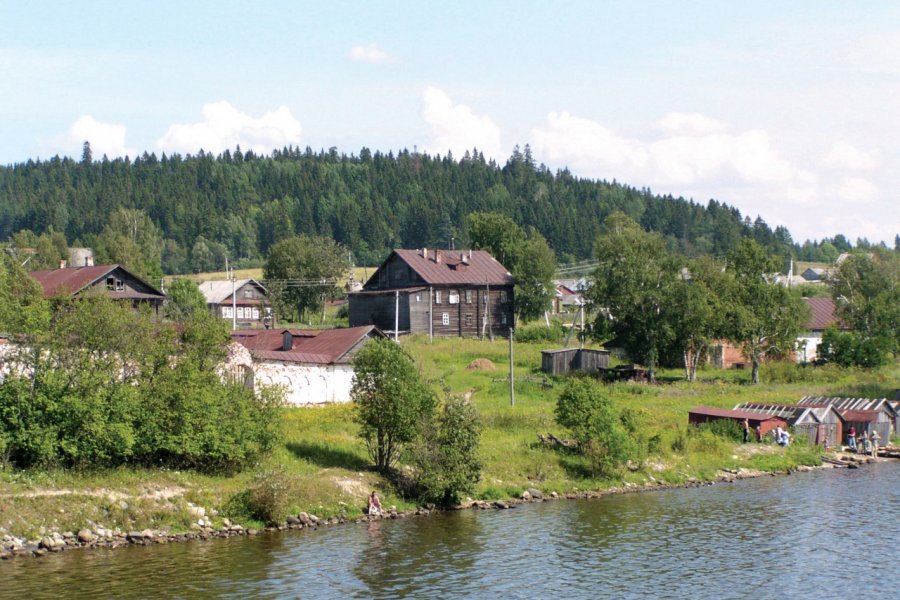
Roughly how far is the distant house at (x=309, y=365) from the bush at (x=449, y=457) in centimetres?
1143

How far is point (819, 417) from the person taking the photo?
55.2 meters

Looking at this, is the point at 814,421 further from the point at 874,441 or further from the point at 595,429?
the point at 595,429

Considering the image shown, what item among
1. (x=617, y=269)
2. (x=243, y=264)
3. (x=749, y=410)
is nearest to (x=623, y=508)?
(x=749, y=410)

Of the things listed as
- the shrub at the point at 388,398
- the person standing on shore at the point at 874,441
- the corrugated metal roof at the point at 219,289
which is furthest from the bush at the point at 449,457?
the corrugated metal roof at the point at 219,289

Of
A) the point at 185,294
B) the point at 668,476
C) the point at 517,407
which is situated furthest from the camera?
the point at 185,294

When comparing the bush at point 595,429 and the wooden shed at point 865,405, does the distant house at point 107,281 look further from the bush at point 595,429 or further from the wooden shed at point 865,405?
the wooden shed at point 865,405

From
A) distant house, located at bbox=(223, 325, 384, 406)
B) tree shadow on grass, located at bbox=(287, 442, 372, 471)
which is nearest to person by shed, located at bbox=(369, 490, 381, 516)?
tree shadow on grass, located at bbox=(287, 442, 372, 471)

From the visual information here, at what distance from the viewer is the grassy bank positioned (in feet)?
116

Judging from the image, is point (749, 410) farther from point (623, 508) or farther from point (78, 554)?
point (78, 554)

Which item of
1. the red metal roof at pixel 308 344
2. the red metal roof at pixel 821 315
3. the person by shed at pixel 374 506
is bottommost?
the person by shed at pixel 374 506

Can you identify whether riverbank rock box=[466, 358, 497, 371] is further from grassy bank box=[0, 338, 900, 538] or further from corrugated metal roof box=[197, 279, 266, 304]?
corrugated metal roof box=[197, 279, 266, 304]

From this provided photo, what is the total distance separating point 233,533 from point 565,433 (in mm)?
18972

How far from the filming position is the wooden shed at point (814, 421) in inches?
2165

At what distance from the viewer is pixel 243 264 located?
17350cm
